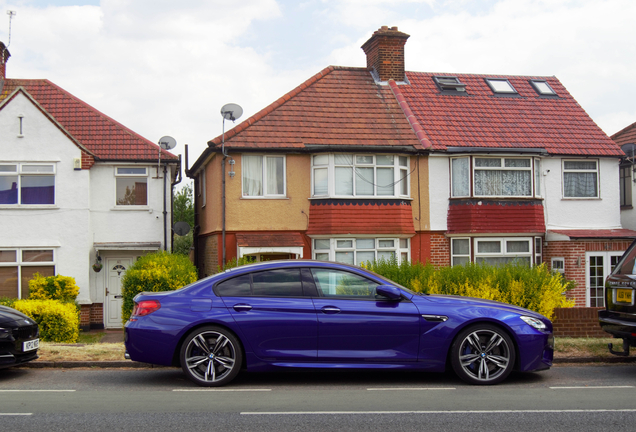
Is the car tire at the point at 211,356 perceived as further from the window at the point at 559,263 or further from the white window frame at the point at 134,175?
the window at the point at 559,263

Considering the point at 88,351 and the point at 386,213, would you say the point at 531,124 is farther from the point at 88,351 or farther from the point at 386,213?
the point at 88,351

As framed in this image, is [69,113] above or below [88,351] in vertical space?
above

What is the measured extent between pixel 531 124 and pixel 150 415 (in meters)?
17.6

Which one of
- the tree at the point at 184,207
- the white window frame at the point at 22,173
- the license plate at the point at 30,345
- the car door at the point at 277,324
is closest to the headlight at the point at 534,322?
the car door at the point at 277,324

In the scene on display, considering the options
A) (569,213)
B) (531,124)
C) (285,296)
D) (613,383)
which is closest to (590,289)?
(569,213)

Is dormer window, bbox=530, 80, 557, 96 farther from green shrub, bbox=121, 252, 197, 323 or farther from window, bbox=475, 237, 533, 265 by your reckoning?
green shrub, bbox=121, 252, 197, 323

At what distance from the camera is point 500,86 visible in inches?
903

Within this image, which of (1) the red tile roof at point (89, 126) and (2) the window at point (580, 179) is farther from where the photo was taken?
(2) the window at point (580, 179)

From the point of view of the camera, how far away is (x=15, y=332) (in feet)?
28.0

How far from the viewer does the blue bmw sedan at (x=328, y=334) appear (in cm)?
770

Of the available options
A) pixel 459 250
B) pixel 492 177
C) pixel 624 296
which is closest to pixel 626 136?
pixel 492 177

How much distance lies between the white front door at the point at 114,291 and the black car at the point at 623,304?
14.3 m

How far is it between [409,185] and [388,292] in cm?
1179

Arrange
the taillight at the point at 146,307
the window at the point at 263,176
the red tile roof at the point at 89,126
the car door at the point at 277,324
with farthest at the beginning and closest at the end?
1. the red tile roof at the point at 89,126
2. the window at the point at 263,176
3. the taillight at the point at 146,307
4. the car door at the point at 277,324
